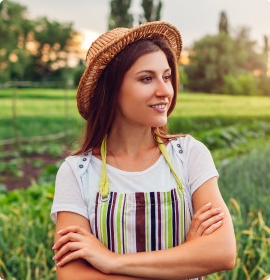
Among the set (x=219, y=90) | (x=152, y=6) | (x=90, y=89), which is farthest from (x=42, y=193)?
(x=219, y=90)

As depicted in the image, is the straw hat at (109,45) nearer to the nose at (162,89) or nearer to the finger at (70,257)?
the nose at (162,89)

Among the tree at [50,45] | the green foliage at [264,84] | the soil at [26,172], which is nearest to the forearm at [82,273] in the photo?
the soil at [26,172]

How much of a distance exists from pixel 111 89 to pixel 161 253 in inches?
17.1

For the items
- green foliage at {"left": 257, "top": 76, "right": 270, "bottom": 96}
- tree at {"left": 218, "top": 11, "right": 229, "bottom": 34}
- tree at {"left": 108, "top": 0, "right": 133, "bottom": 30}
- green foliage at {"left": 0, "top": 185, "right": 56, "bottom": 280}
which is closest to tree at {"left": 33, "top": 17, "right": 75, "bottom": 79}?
tree at {"left": 108, "top": 0, "right": 133, "bottom": 30}

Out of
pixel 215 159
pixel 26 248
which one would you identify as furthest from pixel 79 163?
pixel 215 159

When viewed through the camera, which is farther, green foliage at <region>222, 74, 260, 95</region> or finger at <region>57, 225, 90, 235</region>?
green foliage at <region>222, 74, 260, 95</region>

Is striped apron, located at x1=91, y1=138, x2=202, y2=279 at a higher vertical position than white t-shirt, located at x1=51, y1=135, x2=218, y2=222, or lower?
lower

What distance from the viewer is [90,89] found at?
1433mm

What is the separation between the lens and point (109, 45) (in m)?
1.31

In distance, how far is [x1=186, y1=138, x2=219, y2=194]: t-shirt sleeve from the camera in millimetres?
1342

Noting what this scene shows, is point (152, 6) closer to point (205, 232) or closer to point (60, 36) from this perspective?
point (60, 36)

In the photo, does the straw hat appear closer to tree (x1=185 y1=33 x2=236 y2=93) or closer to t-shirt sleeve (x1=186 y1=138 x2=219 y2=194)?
t-shirt sleeve (x1=186 y1=138 x2=219 y2=194)

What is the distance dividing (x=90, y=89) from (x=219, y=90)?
22.9 ft

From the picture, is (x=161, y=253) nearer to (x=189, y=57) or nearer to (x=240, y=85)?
(x=189, y=57)
